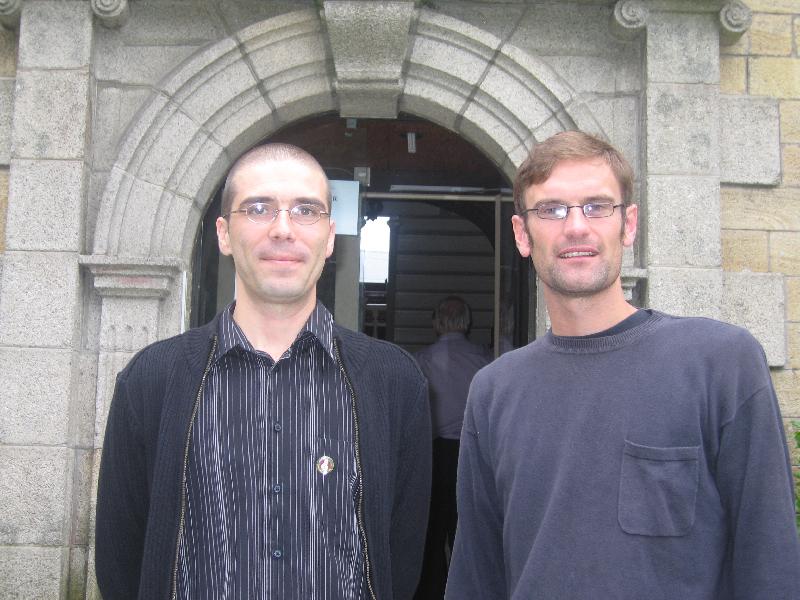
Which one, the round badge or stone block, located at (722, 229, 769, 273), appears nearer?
the round badge

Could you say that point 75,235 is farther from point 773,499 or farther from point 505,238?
point 773,499

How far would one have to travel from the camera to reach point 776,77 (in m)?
4.42

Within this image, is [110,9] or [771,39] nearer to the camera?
[110,9]

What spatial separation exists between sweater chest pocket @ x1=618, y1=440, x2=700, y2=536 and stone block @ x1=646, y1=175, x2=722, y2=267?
2.75 metres

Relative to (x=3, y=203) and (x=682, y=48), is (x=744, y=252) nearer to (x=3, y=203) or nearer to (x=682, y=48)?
(x=682, y=48)

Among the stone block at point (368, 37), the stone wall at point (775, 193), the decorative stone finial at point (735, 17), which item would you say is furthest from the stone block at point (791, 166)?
the stone block at point (368, 37)

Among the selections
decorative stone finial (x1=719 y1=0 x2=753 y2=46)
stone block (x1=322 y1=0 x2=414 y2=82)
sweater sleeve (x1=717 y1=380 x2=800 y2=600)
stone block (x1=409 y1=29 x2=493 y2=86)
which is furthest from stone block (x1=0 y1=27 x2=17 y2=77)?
sweater sleeve (x1=717 y1=380 x2=800 y2=600)

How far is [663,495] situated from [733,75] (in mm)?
3568

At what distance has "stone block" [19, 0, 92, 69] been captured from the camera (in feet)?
13.9

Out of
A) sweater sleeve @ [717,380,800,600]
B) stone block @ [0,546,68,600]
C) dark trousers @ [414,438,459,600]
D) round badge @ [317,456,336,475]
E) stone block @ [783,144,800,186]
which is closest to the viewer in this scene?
sweater sleeve @ [717,380,800,600]

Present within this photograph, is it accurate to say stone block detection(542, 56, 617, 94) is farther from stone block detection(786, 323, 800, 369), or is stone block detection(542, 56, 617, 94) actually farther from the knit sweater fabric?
the knit sweater fabric

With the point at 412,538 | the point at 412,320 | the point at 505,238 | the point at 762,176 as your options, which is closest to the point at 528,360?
the point at 412,538

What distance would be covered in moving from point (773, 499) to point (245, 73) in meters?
3.60

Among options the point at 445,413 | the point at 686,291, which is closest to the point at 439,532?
the point at 445,413
